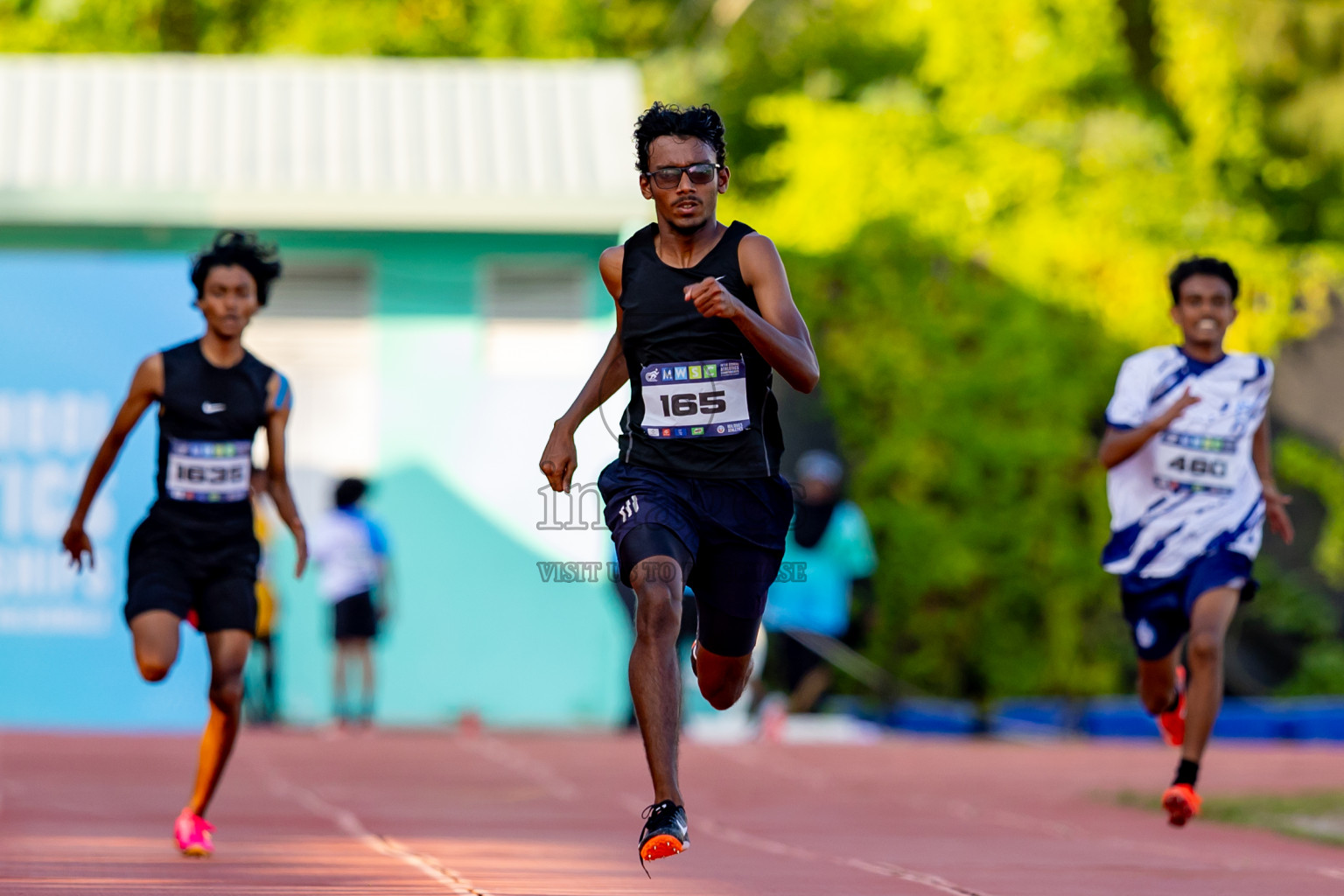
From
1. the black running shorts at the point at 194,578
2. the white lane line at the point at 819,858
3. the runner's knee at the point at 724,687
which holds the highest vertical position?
the black running shorts at the point at 194,578

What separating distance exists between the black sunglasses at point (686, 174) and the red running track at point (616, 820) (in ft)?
6.47

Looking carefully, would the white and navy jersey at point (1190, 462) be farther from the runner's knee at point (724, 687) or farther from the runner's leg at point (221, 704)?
the runner's leg at point (221, 704)

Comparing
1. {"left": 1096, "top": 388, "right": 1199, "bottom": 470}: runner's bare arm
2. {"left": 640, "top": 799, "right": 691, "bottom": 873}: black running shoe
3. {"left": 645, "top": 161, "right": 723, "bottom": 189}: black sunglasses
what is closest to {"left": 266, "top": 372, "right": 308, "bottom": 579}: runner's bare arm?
{"left": 645, "top": 161, "right": 723, "bottom": 189}: black sunglasses

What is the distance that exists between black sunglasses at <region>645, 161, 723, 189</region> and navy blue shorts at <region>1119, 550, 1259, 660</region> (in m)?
3.22

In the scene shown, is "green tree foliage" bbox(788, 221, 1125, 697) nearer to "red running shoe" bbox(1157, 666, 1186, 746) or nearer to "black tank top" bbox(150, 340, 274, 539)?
"red running shoe" bbox(1157, 666, 1186, 746)

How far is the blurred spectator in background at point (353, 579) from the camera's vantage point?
51.0ft

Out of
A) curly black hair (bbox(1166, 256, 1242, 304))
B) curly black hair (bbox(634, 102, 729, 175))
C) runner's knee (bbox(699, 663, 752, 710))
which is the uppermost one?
curly black hair (bbox(634, 102, 729, 175))

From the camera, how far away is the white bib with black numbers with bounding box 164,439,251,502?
7.55m

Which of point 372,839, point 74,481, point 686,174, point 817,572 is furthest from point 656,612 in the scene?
point 74,481

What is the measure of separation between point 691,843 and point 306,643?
938 cm

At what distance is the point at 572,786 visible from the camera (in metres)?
11.1

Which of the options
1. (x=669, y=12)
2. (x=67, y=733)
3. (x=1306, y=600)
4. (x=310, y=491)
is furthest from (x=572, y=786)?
(x=669, y=12)

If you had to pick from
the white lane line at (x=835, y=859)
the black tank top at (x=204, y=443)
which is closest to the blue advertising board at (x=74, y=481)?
the white lane line at (x=835, y=859)

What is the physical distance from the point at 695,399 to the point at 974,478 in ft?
40.5
